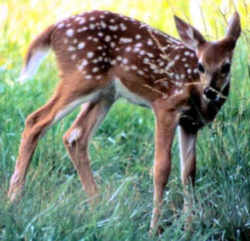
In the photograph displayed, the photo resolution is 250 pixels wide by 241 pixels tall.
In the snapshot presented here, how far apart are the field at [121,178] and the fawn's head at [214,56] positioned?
0.11 metres

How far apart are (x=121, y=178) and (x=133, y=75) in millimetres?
748

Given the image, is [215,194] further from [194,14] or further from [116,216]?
[194,14]

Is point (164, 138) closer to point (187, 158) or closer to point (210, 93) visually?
point (187, 158)

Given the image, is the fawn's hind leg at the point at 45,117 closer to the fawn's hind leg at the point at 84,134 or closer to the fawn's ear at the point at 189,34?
the fawn's hind leg at the point at 84,134

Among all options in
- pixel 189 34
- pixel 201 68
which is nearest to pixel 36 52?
pixel 189 34

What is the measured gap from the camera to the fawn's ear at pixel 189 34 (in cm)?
541

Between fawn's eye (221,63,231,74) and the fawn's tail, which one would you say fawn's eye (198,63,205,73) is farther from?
the fawn's tail

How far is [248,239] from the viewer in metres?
4.89

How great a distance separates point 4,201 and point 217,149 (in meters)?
1.46

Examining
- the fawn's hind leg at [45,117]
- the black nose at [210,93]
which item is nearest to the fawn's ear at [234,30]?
the black nose at [210,93]

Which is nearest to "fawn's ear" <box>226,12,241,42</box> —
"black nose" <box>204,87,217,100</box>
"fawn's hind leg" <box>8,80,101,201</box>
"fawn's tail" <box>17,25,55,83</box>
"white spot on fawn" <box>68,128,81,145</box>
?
"black nose" <box>204,87,217,100</box>

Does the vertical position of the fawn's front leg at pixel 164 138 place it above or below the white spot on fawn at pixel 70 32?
below

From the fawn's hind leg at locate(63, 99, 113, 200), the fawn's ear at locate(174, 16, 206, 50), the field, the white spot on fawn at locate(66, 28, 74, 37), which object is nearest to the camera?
the field

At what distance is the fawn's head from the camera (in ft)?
17.2
